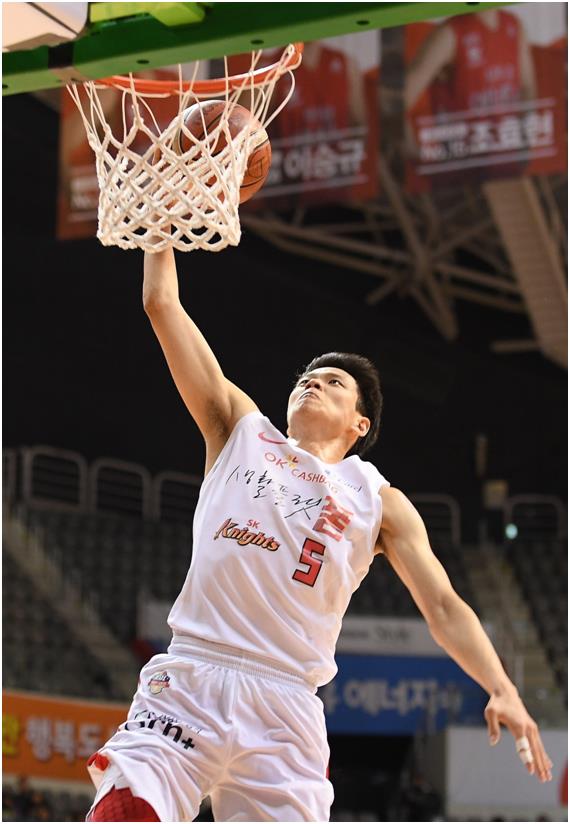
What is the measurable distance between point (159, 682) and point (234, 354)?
52.9 feet

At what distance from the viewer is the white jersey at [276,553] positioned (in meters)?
3.66

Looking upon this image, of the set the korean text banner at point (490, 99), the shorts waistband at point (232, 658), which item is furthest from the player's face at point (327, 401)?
the korean text banner at point (490, 99)

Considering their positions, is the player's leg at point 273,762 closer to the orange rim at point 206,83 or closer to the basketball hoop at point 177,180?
the basketball hoop at point 177,180

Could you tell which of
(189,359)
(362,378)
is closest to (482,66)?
(362,378)

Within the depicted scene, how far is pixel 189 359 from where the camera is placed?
154 inches

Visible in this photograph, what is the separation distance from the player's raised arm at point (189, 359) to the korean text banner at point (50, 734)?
1047cm

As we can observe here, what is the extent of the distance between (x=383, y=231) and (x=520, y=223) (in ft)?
16.3

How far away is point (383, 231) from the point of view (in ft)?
70.3

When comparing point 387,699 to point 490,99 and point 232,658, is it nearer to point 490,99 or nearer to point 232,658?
point 490,99

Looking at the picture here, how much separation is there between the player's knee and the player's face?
1.27m

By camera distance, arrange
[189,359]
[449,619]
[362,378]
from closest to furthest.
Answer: [449,619], [189,359], [362,378]

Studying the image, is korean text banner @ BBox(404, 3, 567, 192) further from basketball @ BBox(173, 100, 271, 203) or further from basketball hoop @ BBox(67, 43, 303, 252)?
basketball hoop @ BBox(67, 43, 303, 252)

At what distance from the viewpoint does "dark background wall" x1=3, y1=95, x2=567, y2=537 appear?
710 inches

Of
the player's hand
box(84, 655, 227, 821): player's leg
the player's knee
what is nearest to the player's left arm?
the player's hand
